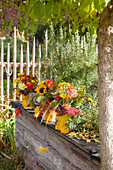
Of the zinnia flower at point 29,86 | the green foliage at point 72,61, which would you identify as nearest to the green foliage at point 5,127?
the zinnia flower at point 29,86

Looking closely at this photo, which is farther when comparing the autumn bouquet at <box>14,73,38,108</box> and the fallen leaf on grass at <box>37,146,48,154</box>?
the autumn bouquet at <box>14,73,38,108</box>

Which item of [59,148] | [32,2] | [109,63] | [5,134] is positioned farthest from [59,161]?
[5,134]

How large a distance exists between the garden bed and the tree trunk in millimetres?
247

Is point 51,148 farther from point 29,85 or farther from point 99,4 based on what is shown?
point 99,4

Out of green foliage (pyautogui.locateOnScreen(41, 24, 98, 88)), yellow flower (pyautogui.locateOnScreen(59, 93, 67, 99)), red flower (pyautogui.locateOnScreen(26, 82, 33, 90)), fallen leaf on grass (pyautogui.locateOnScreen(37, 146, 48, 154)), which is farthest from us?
green foliage (pyautogui.locateOnScreen(41, 24, 98, 88))

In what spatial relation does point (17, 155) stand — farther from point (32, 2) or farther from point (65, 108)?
point (32, 2)

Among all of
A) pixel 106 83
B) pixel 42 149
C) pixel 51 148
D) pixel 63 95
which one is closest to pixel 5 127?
pixel 42 149

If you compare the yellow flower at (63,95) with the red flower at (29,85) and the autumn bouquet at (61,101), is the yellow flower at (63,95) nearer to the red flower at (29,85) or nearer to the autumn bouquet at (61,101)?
the autumn bouquet at (61,101)

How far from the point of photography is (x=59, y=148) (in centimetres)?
193

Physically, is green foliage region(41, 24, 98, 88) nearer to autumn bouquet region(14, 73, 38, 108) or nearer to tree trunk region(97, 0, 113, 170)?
autumn bouquet region(14, 73, 38, 108)

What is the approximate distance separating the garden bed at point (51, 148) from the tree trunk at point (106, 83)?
25cm

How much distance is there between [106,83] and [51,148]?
1.15 metres

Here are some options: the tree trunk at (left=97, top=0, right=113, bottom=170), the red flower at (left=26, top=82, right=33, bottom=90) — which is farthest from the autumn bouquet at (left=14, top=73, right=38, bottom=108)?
the tree trunk at (left=97, top=0, right=113, bottom=170)

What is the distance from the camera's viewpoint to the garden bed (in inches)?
61.7
